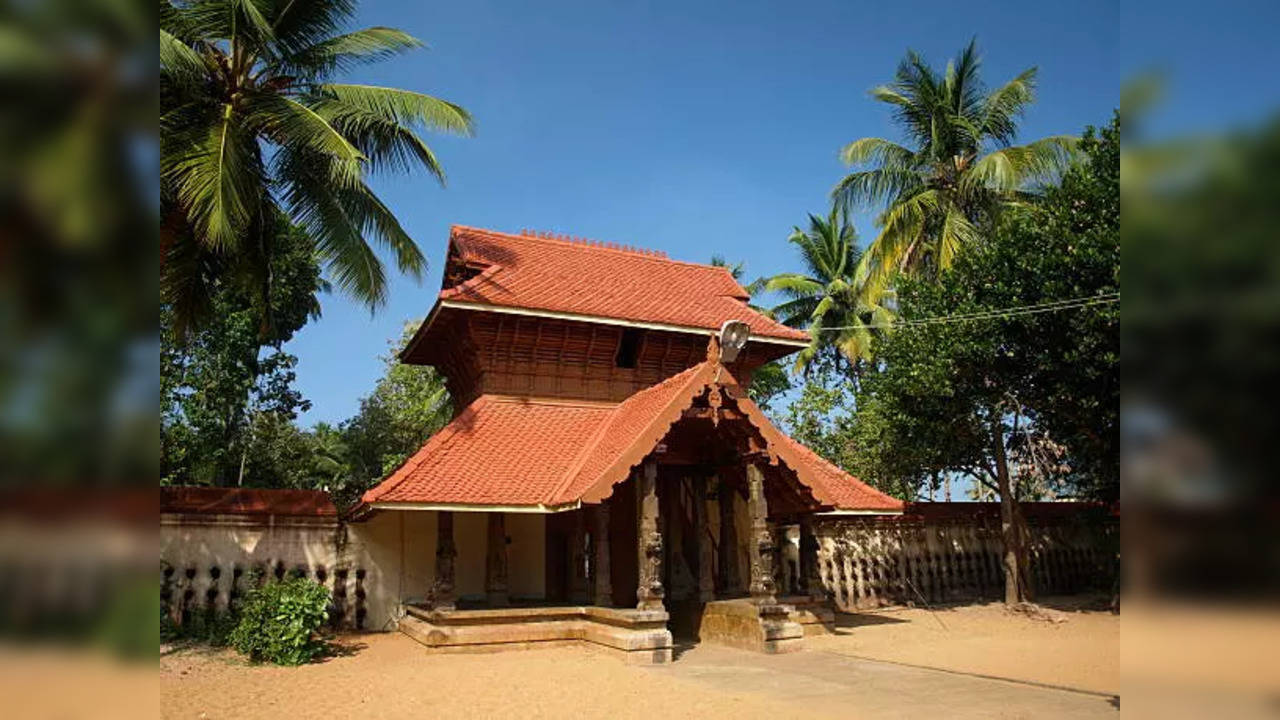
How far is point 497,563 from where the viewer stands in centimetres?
1251

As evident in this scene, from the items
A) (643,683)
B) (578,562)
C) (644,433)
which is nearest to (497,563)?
(578,562)

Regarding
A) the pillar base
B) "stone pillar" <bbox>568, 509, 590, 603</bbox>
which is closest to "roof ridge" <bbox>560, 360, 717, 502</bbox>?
"stone pillar" <bbox>568, 509, 590, 603</bbox>

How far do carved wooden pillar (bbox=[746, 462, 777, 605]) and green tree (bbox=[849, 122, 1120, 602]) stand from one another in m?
6.02

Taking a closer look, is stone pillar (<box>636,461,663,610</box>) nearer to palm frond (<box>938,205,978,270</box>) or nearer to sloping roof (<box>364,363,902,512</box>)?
sloping roof (<box>364,363,902,512</box>)

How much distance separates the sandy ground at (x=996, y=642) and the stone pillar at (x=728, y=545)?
6.66 feet

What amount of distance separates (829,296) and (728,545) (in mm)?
16878

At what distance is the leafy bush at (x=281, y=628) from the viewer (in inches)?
403

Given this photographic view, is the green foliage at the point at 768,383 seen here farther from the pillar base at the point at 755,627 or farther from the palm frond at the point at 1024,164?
the pillar base at the point at 755,627

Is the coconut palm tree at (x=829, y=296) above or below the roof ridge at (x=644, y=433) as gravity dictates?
above

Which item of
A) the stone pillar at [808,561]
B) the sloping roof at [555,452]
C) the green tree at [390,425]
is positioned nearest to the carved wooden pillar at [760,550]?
the sloping roof at [555,452]

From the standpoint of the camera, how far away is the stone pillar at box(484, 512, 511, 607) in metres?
12.4

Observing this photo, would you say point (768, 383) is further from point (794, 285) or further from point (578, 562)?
point (578, 562)
